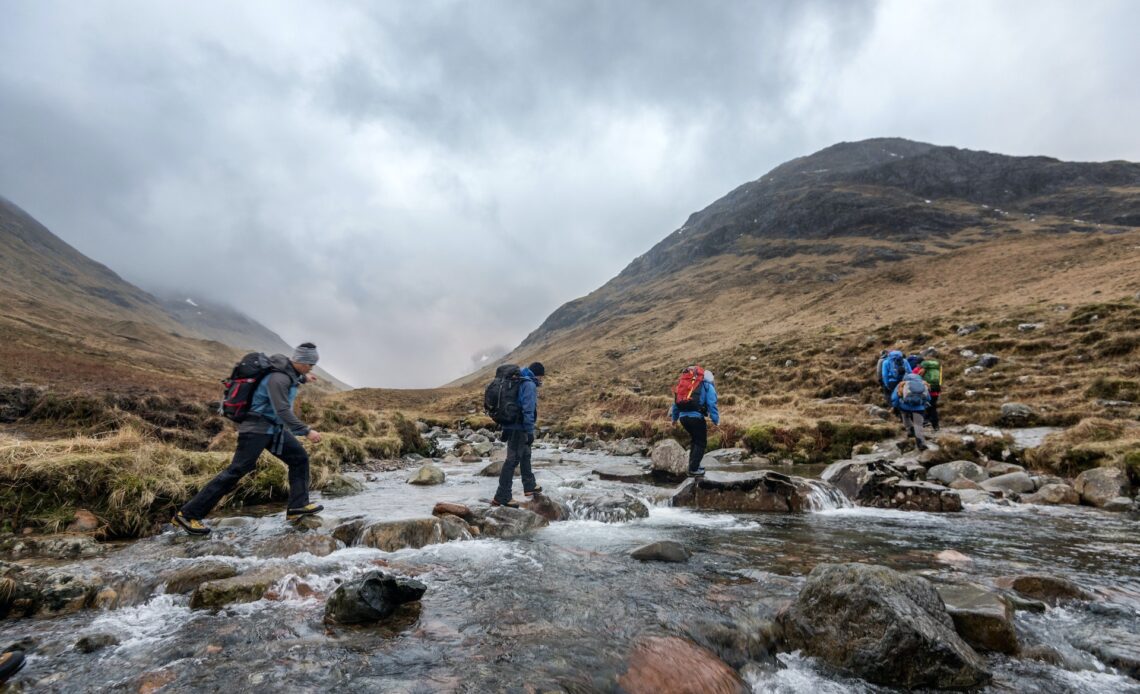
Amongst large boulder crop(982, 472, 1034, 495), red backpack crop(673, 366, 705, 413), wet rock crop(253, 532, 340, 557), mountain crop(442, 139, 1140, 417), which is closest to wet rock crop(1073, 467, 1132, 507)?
large boulder crop(982, 472, 1034, 495)

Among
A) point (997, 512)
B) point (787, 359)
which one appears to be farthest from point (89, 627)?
point (787, 359)

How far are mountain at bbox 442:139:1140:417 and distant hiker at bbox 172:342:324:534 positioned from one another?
78.4 ft

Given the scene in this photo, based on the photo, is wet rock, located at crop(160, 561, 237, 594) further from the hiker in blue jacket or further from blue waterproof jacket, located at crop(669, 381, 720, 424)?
blue waterproof jacket, located at crop(669, 381, 720, 424)

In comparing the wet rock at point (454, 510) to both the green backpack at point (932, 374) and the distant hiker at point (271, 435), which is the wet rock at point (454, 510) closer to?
the distant hiker at point (271, 435)

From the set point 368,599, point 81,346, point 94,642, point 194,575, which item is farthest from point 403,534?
point 81,346

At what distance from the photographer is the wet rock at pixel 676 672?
4158mm

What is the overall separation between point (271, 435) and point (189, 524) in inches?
75.1

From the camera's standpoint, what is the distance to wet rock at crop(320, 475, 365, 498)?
1363cm

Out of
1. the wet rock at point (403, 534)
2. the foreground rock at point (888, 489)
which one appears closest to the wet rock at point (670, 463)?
the foreground rock at point (888, 489)

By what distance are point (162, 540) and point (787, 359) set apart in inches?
1687

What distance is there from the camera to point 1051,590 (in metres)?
5.85

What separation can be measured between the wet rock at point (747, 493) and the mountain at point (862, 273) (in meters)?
16.0

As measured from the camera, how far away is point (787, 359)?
42.4 meters

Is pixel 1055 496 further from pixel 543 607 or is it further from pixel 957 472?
pixel 543 607
